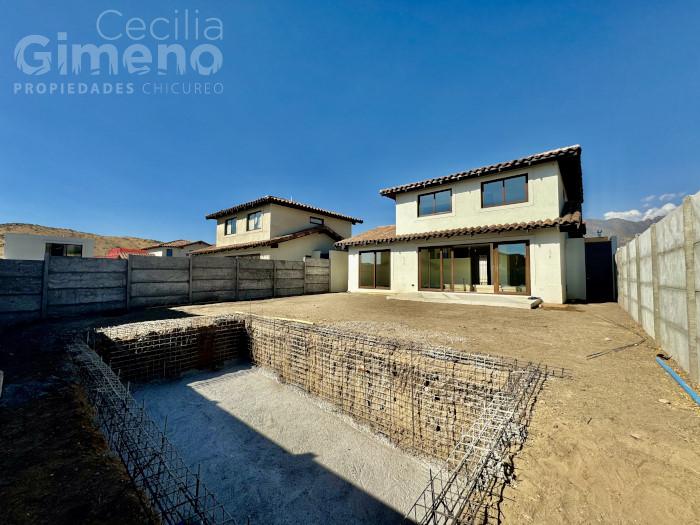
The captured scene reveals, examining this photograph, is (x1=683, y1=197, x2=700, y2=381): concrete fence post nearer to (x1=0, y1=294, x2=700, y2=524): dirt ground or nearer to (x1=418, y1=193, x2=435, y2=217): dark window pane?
(x1=0, y1=294, x2=700, y2=524): dirt ground

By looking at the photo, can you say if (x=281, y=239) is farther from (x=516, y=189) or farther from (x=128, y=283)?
(x=516, y=189)

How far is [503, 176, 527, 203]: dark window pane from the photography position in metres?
11.5

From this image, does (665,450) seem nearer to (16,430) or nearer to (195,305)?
(16,430)

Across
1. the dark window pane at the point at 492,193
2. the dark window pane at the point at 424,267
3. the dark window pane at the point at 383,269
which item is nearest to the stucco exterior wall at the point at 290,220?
the dark window pane at the point at 383,269

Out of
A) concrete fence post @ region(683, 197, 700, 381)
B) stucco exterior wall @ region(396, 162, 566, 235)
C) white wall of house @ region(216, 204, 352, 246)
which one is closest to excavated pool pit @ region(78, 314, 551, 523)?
concrete fence post @ region(683, 197, 700, 381)

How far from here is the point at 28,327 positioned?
23.3 feet

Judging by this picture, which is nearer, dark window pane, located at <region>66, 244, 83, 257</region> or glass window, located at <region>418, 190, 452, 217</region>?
glass window, located at <region>418, 190, 452, 217</region>

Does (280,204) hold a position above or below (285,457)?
above

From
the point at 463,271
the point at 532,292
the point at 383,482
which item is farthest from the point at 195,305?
the point at 532,292

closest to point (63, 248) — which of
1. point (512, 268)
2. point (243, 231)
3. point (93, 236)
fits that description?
point (243, 231)

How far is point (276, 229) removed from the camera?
61.2ft

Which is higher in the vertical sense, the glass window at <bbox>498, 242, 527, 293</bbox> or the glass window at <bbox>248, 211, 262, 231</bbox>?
the glass window at <bbox>248, 211, 262, 231</bbox>

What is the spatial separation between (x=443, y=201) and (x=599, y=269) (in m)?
7.72

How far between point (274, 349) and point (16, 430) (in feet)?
14.8
